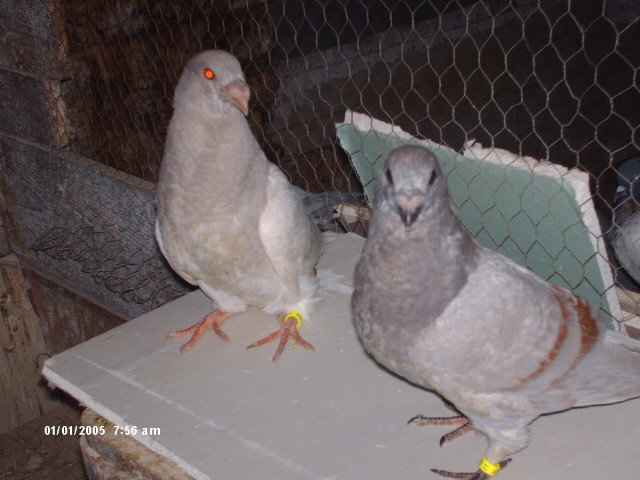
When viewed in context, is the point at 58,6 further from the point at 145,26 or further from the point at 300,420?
the point at 300,420

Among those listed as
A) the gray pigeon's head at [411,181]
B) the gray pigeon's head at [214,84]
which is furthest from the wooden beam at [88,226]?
the gray pigeon's head at [411,181]

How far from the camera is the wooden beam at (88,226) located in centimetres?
381

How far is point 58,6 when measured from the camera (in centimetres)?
382

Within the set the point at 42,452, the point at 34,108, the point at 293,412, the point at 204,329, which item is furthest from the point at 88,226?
the point at 293,412

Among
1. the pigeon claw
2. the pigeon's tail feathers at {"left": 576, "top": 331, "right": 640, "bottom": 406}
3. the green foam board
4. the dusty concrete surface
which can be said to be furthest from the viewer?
the dusty concrete surface

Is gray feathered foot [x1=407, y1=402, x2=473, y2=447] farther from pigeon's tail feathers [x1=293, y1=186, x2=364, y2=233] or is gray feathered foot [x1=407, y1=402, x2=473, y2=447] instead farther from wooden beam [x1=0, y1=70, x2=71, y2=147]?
wooden beam [x1=0, y1=70, x2=71, y2=147]

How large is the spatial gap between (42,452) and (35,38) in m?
2.65

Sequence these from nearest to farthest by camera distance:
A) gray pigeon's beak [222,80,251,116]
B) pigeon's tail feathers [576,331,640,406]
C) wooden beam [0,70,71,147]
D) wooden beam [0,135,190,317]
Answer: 1. pigeon's tail feathers [576,331,640,406]
2. gray pigeon's beak [222,80,251,116]
3. wooden beam [0,135,190,317]
4. wooden beam [0,70,71,147]

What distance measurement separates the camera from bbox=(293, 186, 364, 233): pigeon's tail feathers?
11.2 ft

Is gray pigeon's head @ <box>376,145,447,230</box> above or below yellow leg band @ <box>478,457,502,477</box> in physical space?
above

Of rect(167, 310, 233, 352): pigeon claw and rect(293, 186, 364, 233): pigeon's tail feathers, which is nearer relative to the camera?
rect(167, 310, 233, 352): pigeon claw

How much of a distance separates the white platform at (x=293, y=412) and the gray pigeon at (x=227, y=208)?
0.13m

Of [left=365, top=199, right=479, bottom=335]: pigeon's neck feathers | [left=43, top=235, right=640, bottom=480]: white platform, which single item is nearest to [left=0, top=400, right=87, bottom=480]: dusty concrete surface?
[left=43, top=235, right=640, bottom=480]: white platform

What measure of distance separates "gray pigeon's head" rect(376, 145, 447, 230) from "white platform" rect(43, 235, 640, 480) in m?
0.78
